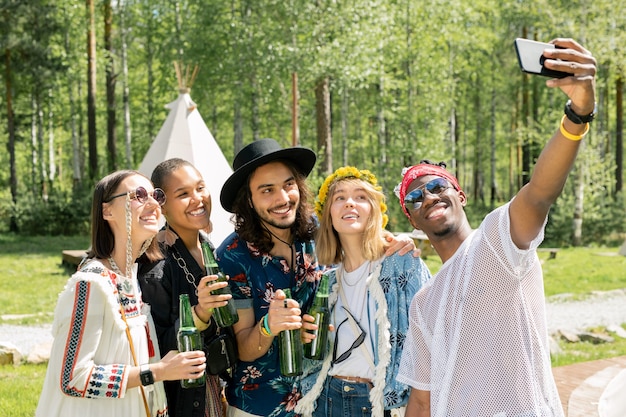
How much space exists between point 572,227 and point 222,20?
12.8m

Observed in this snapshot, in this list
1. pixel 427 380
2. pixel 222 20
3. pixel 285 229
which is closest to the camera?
pixel 427 380

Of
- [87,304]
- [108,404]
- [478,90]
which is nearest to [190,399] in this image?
[108,404]

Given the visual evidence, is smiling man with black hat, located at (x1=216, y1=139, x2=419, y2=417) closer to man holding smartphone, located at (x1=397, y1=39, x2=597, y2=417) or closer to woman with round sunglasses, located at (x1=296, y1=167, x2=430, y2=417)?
woman with round sunglasses, located at (x1=296, y1=167, x2=430, y2=417)

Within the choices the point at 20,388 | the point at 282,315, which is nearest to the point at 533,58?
the point at 282,315

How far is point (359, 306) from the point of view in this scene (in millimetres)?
2873

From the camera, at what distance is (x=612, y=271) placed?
46.4 feet

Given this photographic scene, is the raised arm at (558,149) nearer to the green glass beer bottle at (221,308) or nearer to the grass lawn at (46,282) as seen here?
the green glass beer bottle at (221,308)

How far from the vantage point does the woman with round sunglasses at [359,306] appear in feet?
9.02

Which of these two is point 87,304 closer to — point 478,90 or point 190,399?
point 190,399

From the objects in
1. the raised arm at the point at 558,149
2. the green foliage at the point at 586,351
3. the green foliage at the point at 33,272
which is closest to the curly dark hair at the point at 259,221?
the raised arm at the point at 558,149

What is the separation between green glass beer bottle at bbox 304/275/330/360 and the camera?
2783mm

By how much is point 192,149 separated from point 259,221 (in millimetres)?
5346

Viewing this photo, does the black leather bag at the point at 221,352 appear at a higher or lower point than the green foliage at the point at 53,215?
higher

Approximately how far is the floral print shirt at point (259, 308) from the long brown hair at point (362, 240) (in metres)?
0.20
